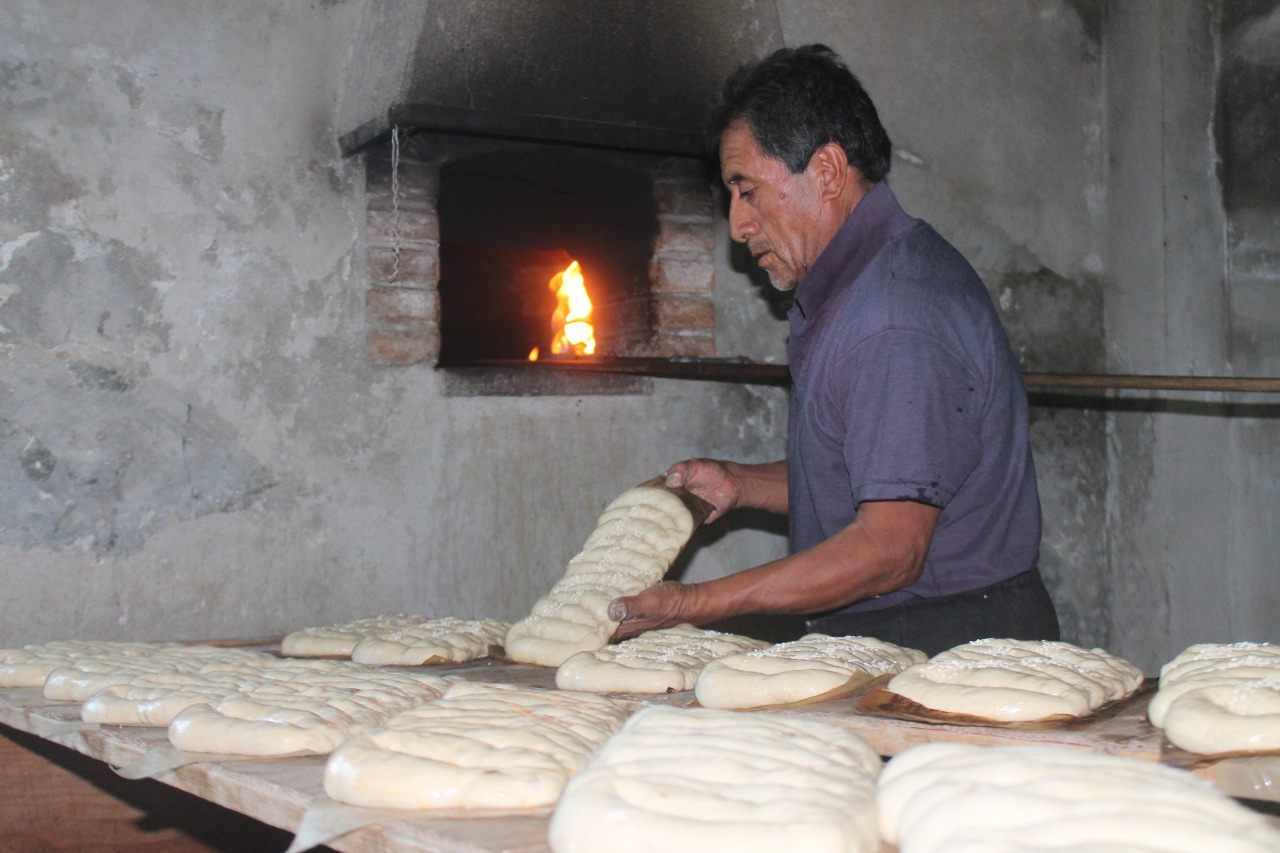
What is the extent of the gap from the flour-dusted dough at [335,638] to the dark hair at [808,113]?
4.77 feet

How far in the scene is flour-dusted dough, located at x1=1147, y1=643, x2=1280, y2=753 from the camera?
1.36 metres

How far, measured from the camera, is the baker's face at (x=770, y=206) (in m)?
2.55

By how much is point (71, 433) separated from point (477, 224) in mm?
1705

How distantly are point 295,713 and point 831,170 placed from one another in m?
1.64

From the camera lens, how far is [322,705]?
5.53 feet

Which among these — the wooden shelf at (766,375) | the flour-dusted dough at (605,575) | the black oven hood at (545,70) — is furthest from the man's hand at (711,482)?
the black oven hood at (545,70)

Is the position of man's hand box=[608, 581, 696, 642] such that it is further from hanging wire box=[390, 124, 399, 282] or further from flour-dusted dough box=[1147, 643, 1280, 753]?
hanging wire box=[390, 124, 399, 282]

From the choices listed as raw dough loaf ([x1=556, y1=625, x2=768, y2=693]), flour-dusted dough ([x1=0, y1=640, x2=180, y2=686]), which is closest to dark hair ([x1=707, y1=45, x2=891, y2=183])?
raw dough loaf ([x1=556, y1=625, x2=768, y2=693])

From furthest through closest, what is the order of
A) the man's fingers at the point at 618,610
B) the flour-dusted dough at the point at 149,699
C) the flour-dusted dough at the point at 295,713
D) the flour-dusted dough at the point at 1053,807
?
1. the man's fingers at the point at 618,610
2. the flour-dusted dough at the point at 149,699
3. the flour-dusted dough at the point at 295,713
4. the flour-dusted dough at the point at 1053,807

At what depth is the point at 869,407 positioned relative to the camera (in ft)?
6.95

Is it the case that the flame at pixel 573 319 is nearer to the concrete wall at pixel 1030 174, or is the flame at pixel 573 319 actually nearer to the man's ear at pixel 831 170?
the concrete wall at pixel 1030 174

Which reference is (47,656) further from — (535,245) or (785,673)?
(535,245)

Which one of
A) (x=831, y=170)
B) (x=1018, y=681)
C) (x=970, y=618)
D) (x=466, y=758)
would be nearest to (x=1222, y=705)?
(x=1018, y=681)

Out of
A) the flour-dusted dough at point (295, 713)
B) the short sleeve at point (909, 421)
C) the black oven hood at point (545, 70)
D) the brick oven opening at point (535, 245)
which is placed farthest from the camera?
the brick oven opening at point (535, 245)
